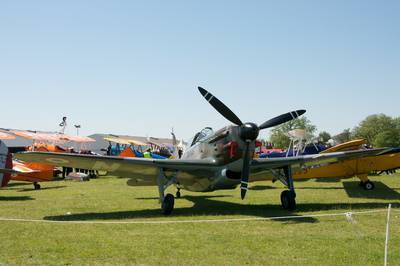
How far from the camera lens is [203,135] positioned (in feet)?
43.1

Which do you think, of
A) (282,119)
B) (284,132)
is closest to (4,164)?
(282,119)

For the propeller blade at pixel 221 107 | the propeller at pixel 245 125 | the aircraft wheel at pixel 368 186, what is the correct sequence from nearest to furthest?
the propeller at pixel 245 125, the propeller blade at pixel 221 107, the aircraft wheel at pixel 368 186

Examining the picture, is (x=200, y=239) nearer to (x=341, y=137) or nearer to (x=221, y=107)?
(x=221, y=107)

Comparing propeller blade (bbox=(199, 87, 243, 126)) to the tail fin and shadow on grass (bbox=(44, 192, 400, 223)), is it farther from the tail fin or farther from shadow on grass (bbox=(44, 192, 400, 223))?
the tail fin

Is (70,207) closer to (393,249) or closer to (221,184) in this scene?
(221,184)

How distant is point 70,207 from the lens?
12883 millimetres

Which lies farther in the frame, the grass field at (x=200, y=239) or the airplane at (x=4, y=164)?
the airplane at (x=4, y=164)

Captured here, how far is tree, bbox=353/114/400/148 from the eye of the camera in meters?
101

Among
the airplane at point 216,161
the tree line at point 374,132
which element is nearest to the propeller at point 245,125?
the airplane at point 216,161

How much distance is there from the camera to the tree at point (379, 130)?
101375 mm

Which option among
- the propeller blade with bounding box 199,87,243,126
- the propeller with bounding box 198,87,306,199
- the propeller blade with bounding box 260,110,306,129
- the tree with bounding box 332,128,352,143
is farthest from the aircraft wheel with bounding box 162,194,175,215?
the tree with bounding box 332,128,352,143

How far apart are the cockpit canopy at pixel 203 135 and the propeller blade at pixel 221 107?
Answer: 1.05m

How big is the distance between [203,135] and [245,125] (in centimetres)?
279

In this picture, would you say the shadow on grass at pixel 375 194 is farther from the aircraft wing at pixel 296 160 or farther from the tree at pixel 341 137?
the tree at pixel 341 137
